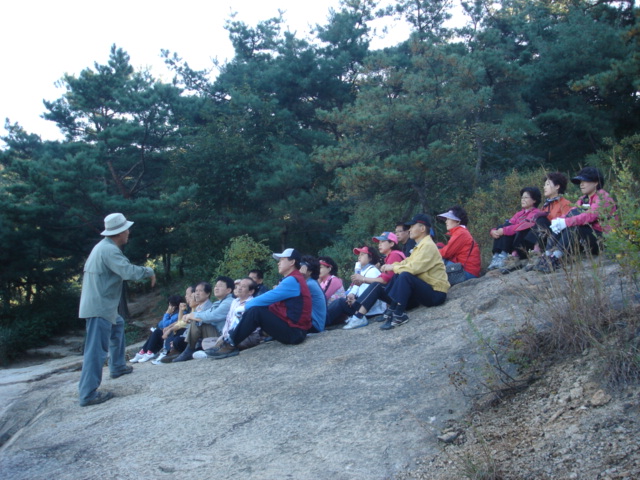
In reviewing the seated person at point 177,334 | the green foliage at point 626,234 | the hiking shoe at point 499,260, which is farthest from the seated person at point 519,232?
the seated person at point 177,334

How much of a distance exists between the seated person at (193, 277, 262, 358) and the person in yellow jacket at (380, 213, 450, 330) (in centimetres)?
174

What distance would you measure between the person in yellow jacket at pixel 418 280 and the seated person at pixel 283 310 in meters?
1.01

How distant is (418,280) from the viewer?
6.47 m

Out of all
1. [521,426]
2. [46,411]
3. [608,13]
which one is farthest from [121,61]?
[521,426]

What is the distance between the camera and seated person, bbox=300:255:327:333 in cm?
721

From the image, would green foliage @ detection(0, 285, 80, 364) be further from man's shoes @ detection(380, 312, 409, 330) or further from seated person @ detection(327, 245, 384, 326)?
man's shoes @ detection(380, 312, 409, 330)

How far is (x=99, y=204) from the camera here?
17.3m

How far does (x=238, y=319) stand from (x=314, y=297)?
1046 mm

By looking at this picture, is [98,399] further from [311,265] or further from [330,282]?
[330,282]

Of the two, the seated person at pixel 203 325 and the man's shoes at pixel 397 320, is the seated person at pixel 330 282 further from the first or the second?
the man's shoes at pixel 397 320

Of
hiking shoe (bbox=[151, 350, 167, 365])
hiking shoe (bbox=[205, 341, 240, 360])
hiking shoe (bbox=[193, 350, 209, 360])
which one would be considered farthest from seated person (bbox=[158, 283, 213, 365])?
hiking shoe (bbox=[205, 341, 240, 360])

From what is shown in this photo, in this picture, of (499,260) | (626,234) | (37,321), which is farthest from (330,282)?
(37,321)

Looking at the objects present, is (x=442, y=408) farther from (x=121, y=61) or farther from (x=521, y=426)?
(x=121, y=61)

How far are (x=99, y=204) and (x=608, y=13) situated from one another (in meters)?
17.1
